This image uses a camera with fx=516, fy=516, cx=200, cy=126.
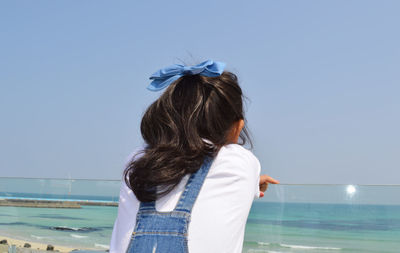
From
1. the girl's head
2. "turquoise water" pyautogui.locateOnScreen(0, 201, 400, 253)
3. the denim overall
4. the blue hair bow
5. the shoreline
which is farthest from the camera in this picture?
the shoreline

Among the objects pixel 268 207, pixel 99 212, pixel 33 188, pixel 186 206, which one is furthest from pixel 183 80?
pixel 33 188

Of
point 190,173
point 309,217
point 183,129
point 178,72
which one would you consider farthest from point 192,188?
point 309,217

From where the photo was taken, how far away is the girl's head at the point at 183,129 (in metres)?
1.40

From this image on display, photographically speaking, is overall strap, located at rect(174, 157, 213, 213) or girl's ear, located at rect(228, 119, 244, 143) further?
girl's ear, located at rect(228, 119, 244, 143)

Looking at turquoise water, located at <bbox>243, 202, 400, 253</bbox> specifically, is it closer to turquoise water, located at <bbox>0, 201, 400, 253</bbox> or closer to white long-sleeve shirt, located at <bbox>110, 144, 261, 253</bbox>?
turquoise water, located at <bbox>0, 201, 400, 253</bbox>

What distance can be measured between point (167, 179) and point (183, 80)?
35 centimetres

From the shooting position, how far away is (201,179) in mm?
1381

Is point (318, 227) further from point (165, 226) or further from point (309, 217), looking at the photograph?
point (165, 226)

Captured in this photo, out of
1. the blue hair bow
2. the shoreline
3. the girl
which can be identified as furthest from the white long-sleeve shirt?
the shoreline

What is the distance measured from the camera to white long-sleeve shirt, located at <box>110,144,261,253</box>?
131cm

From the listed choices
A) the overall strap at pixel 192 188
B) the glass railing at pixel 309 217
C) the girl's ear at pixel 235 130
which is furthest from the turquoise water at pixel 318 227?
A: the overall strap at pixel 192 188

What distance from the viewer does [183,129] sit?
4.85 feet

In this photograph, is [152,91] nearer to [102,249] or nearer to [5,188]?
[102,249]

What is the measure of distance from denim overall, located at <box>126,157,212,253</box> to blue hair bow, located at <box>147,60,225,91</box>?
323 mm
